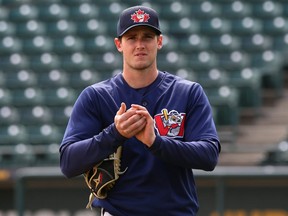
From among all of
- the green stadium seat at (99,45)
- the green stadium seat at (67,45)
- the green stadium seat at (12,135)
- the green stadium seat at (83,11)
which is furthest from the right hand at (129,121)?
the green stadium seat at (83,11)

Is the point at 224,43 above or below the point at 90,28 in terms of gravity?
below

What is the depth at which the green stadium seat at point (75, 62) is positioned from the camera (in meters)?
11.4

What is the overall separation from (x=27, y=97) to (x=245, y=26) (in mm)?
3408

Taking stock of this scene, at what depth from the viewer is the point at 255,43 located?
11.5 metres

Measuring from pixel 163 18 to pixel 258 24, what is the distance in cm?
150

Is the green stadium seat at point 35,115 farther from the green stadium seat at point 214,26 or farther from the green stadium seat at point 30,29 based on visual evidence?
the green stadium seat at point 214,26

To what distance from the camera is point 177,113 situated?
3311 millimetres

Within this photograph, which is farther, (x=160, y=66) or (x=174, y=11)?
(x=174, y=11)

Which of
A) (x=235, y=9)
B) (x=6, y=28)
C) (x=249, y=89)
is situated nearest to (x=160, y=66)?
(x=249, y=89)

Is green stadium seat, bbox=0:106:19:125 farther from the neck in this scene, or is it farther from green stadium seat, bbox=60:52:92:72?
the neck

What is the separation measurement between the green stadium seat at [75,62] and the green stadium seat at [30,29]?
73 centimetres

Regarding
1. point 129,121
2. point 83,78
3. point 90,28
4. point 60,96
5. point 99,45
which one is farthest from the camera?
point 90,28

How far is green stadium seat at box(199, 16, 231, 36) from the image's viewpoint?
11.8 meters

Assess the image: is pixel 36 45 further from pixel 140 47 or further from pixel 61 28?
pixel 140 47
